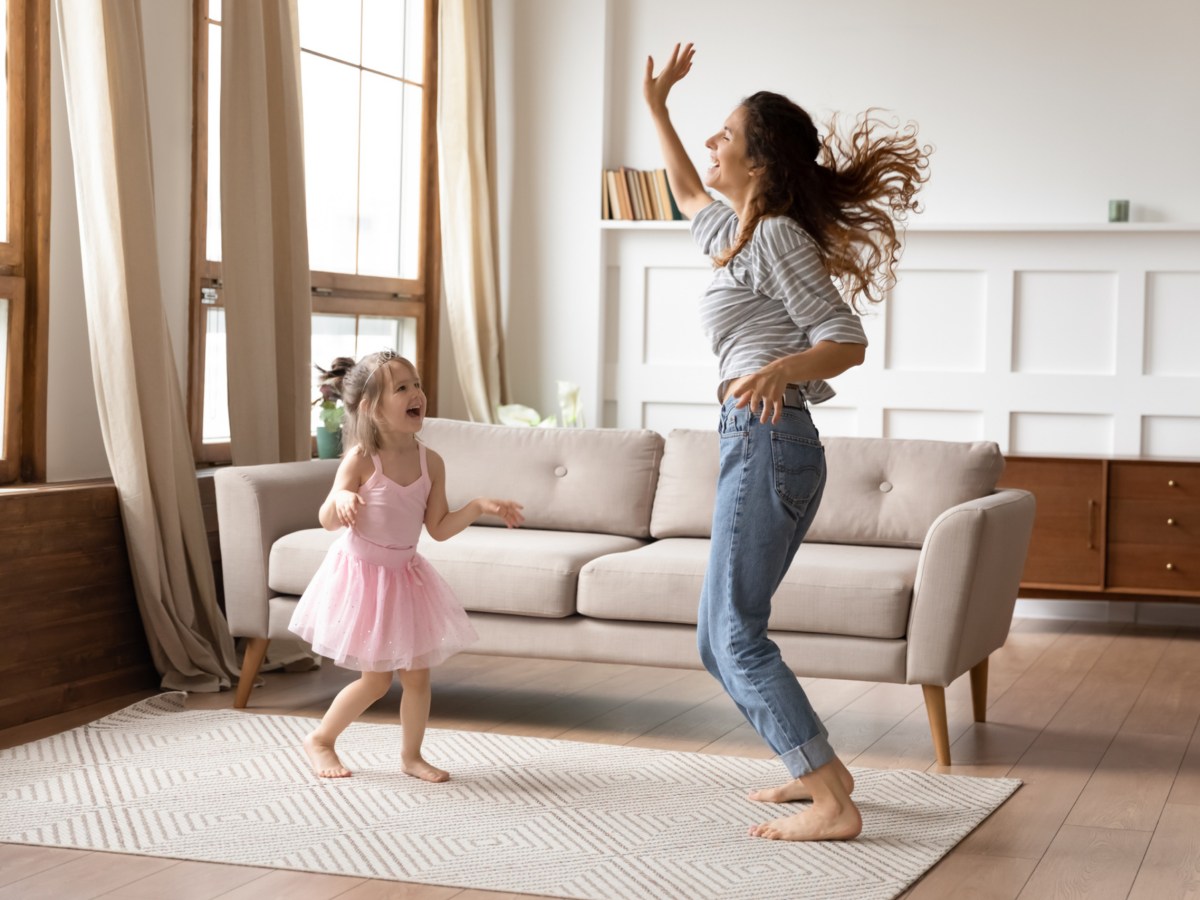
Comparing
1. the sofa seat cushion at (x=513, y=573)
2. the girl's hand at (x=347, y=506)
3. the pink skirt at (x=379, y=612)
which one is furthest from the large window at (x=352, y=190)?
the girl's hand at (x=347, y=506)

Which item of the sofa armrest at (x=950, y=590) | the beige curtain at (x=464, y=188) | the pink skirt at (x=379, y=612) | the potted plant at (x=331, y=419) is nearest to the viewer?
the pink skirt at (x=379, y=612)

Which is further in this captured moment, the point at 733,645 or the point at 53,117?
the point at 53,117

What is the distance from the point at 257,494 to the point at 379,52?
252cm

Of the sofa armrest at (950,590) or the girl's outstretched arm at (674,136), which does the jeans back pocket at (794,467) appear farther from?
the sofa armrest at (950,590)

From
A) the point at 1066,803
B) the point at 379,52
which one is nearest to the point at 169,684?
the point at 1066,803

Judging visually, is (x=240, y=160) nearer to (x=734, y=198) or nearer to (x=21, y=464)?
(x=21, y=464)

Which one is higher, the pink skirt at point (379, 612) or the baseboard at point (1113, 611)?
the pink skirt at point (379, 612)

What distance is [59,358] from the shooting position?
4113 mm

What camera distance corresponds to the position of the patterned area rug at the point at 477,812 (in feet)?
8.59

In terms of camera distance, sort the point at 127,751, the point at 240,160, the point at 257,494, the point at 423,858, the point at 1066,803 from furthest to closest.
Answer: the point at 240,160
the point at 257,494
the point at 127,751
the point at 1066,803
the point at 423,858

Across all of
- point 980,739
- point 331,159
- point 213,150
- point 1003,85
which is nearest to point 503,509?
point 980,739

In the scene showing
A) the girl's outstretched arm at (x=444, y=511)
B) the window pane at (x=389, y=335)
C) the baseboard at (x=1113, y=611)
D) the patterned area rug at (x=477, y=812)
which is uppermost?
the window pane at (x=389, y=335)

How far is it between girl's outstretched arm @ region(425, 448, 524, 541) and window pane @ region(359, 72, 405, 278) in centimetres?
258

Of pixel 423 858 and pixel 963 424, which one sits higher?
pixel 963 424
